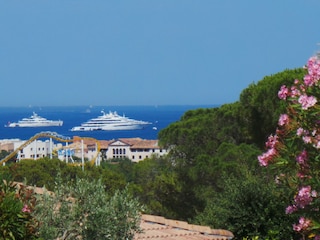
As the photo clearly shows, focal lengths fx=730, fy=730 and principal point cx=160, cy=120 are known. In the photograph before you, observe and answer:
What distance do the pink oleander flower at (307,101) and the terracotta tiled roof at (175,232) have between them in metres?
2.38

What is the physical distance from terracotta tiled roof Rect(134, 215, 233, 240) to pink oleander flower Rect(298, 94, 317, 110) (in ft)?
7.79

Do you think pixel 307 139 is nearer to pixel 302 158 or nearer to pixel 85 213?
pixel 302 158

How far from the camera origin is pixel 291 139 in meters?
5.78

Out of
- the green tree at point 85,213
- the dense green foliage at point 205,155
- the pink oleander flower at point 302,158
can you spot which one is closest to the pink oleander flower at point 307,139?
the pink oleander flower at point 302,158

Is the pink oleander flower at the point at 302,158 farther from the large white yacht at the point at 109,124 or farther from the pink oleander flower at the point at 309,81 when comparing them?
the large white yacht at the point at 109,124

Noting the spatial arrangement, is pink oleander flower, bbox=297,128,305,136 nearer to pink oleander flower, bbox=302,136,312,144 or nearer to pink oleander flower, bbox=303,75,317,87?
pink oleander flower, bbox=302,136,312,144

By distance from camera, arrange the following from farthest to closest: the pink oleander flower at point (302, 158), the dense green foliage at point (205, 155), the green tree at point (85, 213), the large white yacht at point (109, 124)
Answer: the large white yacht at point (109, 124), the dense green foliage at point (205, 155), the pink oleander flower at point (302, 158), the green tree at point (85, 213)

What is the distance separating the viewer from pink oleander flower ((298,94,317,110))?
213 inches

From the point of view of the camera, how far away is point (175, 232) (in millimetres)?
7824

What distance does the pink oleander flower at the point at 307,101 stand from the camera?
541cm

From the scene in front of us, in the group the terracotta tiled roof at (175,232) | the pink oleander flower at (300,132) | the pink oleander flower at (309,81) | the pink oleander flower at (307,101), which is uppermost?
the pink oleander flower at (309,81)

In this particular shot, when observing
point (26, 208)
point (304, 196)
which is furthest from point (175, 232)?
point (26, 208)

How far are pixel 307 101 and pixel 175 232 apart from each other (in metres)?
2.90

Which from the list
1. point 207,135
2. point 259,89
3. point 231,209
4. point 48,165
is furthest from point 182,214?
point 231,209
